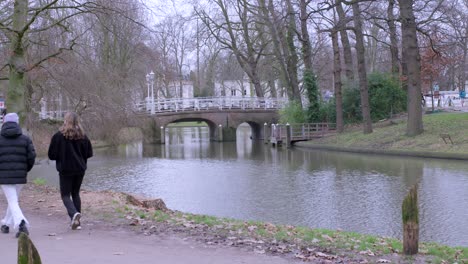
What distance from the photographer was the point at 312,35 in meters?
48.8

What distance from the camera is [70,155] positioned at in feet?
25.9

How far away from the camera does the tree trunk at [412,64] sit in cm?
2780

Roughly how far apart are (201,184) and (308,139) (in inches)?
829

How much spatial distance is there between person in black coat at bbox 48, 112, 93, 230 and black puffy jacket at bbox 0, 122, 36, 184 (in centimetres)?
44

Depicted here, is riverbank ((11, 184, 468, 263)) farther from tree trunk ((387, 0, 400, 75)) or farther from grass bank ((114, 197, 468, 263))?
tree trunk ((387, 0, 400, 75))

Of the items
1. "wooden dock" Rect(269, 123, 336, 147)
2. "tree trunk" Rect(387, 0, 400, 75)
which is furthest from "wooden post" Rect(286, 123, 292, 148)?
"tree trunk" Rect(387, 0, 400, 75)

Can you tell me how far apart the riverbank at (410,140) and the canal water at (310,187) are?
0.90m

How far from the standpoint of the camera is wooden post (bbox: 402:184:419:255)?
6531 mm

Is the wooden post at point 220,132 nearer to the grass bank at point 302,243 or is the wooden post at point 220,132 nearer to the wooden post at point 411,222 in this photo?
the grass bank at point 302,243

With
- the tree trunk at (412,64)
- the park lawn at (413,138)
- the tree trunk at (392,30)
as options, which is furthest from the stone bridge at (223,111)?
the tree trunk at (412,64)

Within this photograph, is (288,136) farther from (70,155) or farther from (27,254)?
(27,254)

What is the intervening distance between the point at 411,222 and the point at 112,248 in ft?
11.3

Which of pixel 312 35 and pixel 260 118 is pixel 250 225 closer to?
pixel 312 35

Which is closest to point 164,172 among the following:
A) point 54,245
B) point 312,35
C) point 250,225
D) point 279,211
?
point 279,211
